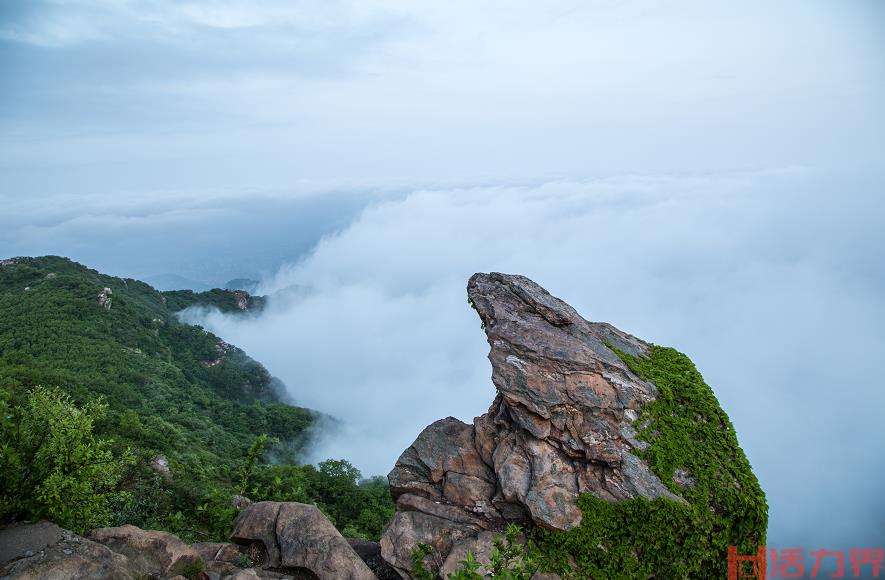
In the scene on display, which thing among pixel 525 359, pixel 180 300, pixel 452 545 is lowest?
pixel 452 545

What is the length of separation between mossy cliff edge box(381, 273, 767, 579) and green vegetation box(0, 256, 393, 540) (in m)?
7.23

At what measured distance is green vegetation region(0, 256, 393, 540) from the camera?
11.2 meters

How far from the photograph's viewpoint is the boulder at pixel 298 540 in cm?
1241

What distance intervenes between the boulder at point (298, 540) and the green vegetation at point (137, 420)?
2822mm

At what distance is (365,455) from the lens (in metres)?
89.8

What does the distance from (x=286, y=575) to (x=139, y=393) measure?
34950mm

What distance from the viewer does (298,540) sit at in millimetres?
13062

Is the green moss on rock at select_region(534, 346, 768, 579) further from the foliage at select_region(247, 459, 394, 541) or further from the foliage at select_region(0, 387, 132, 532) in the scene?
the foliage at select_region(247, 459, 394, 541)

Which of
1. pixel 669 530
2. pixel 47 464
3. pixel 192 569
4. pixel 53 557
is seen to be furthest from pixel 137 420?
pixel 669 530

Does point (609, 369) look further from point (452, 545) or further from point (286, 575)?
point (286, 575)

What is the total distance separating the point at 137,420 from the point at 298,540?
Result: 22718 mm

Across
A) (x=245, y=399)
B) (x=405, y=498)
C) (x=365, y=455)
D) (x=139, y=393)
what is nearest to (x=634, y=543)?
(x=405, y=498)

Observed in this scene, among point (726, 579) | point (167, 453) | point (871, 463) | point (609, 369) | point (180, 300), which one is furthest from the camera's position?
point (871, 463)

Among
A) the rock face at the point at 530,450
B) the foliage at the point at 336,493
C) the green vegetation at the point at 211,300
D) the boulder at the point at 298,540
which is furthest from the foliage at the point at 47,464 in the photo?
the green vegetation at the point at 211,300
